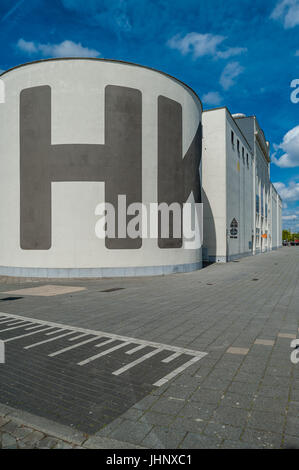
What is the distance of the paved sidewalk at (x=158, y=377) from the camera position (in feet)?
10.4

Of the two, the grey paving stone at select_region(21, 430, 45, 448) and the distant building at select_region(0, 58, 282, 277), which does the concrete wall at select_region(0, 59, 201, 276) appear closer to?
the distant building at select_region(0, 58, 282, 277)

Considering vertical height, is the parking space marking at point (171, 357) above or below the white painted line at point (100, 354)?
above

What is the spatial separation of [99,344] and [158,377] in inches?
72.4

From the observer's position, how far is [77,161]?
16.6m

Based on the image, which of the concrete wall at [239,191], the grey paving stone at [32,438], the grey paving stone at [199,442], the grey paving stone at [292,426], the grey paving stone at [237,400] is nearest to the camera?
the grey paving stone at [199,442]

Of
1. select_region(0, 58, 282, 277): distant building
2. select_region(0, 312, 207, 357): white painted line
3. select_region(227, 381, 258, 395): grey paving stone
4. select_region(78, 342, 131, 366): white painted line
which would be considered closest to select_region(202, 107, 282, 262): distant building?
select_region(0, 58, 282, 277): distant building

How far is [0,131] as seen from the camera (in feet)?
61.9

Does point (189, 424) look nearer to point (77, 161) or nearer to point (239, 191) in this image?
point (77, 161)

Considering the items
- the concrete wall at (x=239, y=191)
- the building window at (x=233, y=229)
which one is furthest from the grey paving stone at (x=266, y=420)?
the building window at (x=233, y=229)

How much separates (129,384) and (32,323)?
4214mm

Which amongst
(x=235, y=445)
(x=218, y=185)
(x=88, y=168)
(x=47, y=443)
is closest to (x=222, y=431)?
(x=235, y=445)

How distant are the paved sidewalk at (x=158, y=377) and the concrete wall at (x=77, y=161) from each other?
24.0 feet

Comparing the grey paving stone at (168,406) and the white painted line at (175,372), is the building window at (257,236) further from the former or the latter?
the grey paving stone at (168,406)

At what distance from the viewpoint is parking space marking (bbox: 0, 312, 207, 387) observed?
16.6 ft
